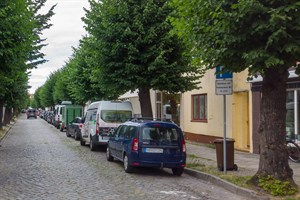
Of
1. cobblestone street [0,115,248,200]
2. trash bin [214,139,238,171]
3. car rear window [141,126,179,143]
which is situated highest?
car rear window [141,126,179,143]

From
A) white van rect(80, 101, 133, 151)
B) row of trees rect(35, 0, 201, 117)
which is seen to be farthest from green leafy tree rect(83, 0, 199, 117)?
white van rect(80, 101, 133, 151)

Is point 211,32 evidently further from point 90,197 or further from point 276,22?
point 90,197

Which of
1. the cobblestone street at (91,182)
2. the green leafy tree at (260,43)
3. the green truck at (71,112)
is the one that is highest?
the green leafy tree at (260,43)

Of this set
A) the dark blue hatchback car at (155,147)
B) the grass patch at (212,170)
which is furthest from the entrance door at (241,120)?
the dark blue hatchback car at (155,147)

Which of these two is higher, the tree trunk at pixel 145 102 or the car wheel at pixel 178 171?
the tree trunk at pixel 145 102

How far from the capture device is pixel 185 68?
18.1 m

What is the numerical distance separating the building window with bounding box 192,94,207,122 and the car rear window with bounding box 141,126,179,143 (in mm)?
10054

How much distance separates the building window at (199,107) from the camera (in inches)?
914

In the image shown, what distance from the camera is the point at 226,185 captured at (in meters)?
10.7

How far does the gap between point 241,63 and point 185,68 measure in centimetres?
818

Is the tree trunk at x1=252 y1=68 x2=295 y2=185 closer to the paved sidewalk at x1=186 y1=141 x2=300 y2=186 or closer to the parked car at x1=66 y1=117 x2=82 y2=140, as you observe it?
the paved sidewalk at x1=186 y1=141 x2=300 y2=186

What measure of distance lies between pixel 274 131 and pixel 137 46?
8956mm

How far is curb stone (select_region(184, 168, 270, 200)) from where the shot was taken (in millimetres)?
9365

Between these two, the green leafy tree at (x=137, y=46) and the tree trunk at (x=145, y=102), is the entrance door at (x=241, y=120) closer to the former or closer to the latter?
the green leafy tree at (x=137, y=46)
